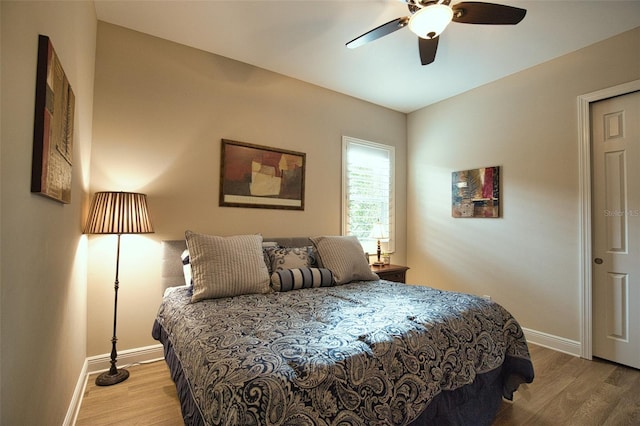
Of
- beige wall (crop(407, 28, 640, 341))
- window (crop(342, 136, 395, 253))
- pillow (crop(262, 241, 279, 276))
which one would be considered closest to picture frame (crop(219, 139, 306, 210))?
pillow (crop(262, 241, 279, 276))

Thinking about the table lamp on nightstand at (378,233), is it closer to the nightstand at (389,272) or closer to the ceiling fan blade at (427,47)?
the nightstand at (389,272)

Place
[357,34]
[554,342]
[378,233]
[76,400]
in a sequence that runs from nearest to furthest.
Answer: [76,400]
[357,34]
[554,342]
[378,233]

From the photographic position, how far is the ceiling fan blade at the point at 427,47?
2162 mm

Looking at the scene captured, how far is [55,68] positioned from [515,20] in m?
2.45

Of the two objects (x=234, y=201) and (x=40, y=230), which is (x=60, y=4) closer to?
(x=40, y=230)

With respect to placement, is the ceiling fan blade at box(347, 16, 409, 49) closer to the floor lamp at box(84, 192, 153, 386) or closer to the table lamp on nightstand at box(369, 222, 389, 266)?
the floor lamp at box(84, 192, 153, 386)

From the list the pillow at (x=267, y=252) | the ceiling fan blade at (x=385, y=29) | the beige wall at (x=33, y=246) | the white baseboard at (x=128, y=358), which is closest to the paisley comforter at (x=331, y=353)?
the pillow at (x=267, y=252)

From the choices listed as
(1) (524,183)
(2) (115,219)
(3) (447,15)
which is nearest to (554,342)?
(1) (524,183)

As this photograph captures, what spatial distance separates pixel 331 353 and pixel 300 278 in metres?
1.19

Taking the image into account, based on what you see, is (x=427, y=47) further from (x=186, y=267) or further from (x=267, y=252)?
(x=186, y=267)

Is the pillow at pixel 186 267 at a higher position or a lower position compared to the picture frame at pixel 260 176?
lower

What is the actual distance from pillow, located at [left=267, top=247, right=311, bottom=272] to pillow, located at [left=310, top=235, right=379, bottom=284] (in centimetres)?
17

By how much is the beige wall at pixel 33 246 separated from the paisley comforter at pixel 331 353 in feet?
1.70

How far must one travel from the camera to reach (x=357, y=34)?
2598mm
